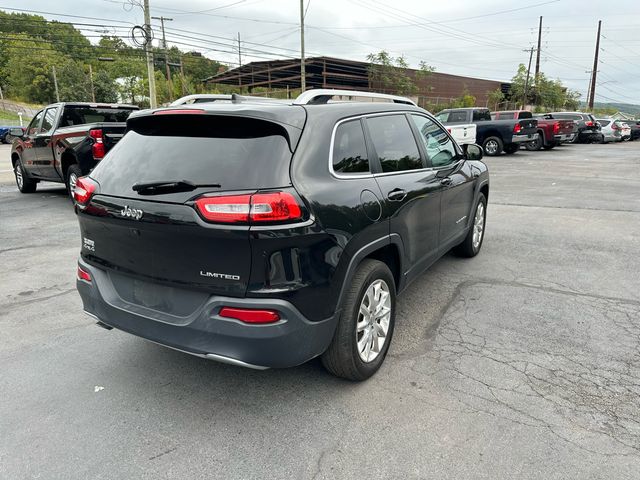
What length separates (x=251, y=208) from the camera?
234cm

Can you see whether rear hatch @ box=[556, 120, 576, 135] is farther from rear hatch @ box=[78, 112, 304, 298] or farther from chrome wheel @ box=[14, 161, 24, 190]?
rear hatch @ box=[78, 112, 304, 298]

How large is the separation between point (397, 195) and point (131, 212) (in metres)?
1.72

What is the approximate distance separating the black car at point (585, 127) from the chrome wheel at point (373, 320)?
89.4 ft

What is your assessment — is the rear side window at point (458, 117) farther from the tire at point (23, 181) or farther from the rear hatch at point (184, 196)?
the rear hatch at point (184, 196)

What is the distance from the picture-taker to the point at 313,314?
2535 mm

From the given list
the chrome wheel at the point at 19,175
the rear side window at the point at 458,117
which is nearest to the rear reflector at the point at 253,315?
the chrome wheel at the point at 19,175

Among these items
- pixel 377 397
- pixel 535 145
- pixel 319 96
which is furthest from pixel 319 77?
pixel 377 397

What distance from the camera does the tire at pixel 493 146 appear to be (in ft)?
65.1

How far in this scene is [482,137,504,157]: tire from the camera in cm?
1984

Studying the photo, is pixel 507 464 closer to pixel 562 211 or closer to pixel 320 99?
pixel 320 99

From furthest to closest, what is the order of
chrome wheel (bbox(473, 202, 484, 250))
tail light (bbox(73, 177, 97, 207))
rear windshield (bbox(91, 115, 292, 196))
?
chrome wheel (bbox(473, 202, 484, 250)), tail light (bbox(73, 177, 97, 207)), rear windshield (bbox(91, 115, 292, 196))

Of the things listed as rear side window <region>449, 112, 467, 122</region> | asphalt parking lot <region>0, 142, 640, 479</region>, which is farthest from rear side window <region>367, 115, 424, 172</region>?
rear side window <region>449, 112, 467, 122</region>

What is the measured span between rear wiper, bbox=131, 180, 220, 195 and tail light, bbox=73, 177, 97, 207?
1.58ft

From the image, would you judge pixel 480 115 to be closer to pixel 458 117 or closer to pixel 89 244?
pixel 458 117
